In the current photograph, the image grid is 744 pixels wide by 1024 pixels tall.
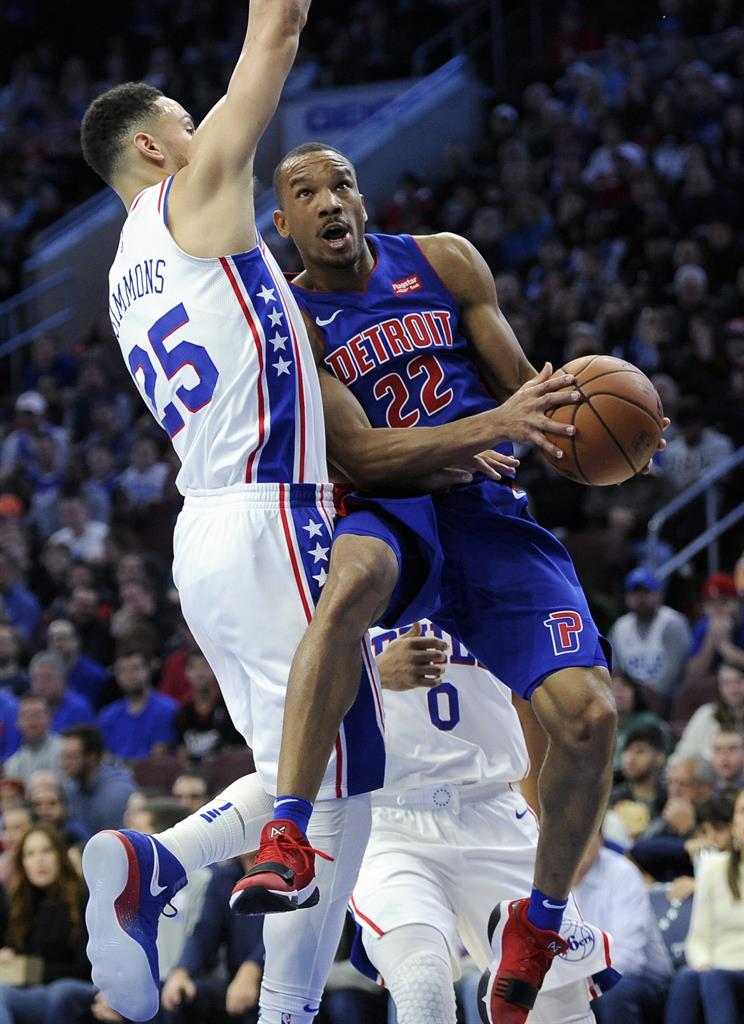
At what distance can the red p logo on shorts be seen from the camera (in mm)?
4852

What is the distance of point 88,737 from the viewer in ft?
33.3

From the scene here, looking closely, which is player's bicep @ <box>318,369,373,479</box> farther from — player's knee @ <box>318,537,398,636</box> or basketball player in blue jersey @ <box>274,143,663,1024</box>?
player's knee @ <box>318,537,398,636</box>

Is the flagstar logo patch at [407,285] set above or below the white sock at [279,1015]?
above

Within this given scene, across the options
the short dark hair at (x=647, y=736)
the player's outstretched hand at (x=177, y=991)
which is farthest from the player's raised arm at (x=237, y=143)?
the short dark hair at (x=647, y=736)

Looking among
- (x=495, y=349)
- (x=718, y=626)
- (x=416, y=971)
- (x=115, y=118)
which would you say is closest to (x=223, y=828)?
(x=416, y=971)

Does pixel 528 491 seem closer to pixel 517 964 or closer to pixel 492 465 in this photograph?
pixel 492 465

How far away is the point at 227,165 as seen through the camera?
14.8ft

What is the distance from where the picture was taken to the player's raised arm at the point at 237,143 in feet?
14.6

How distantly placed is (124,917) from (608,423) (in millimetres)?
1889

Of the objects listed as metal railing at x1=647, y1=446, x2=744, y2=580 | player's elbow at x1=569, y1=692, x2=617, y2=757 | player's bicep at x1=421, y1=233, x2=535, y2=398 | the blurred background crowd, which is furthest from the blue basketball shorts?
metal railing at x1=647, y1=446, x2=744, y2=580

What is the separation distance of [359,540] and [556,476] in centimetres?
774

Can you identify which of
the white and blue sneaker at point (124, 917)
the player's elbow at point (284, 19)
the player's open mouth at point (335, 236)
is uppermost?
the player's elbow at point (284, 19)

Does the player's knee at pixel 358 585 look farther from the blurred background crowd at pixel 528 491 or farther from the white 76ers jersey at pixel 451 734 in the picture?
the blurred background crowd at pixel 528 491

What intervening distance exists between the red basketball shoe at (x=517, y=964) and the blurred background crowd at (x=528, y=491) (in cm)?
200
